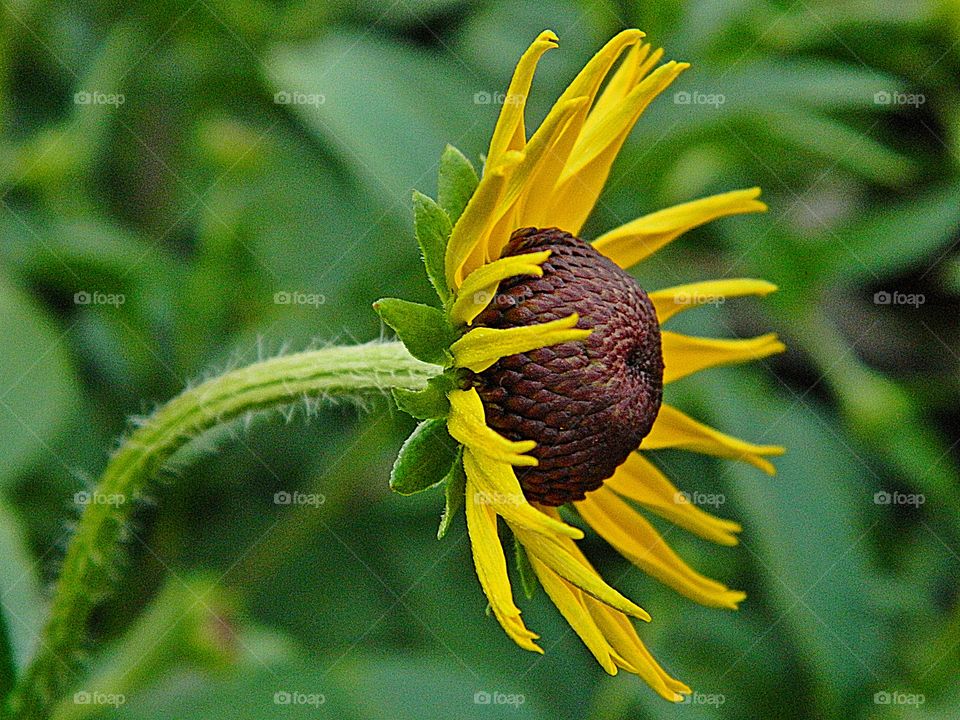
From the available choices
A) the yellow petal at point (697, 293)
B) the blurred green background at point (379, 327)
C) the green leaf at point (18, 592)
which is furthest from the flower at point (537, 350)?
the green leaf at point (18, 592)

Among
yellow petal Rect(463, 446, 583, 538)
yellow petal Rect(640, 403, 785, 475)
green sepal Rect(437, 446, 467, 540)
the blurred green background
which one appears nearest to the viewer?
yellow petal Rect(463, 446, 583, 538)

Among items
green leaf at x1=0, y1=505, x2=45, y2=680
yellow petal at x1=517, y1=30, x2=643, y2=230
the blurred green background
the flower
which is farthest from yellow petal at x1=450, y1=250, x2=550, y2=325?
green leaf at x1=0, y1=505, x2=45, y2=680

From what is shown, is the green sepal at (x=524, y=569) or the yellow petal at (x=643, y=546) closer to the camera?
the green sepal at (x=524, y=569)

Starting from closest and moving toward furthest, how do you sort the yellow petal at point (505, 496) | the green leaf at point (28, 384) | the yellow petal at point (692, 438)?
the yellow petal at point (505, 496) → the yellow petal at point (692, 438) → the green leaf at point (28, 384)

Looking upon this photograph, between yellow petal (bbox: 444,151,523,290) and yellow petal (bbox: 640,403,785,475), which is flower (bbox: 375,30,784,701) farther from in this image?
yellow petal (bbox: 640,403,785,475)

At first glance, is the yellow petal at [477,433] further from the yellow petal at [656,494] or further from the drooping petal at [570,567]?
the yellow petal at [656,494]
